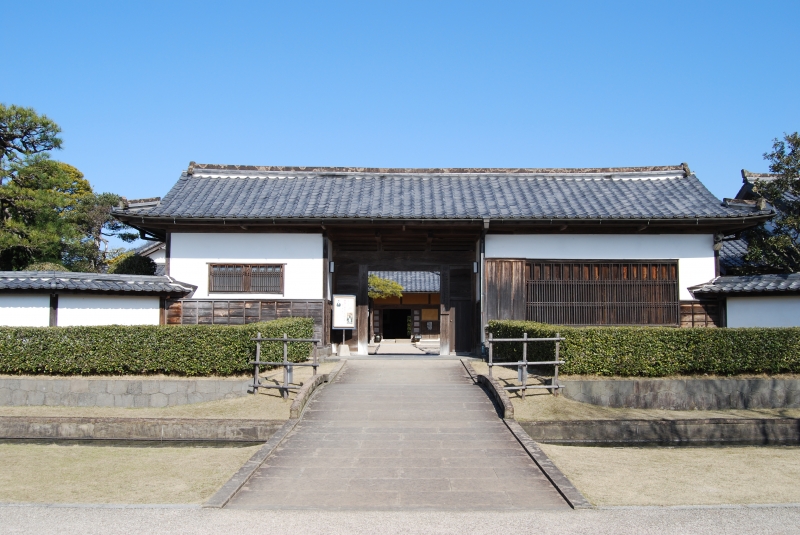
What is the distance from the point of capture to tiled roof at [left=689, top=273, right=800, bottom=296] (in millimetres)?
15406

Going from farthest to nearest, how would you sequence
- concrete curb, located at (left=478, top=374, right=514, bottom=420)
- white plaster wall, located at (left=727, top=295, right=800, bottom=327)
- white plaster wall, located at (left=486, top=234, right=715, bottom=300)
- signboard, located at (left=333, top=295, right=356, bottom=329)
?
signboard, located at (left=333, top=295, right=356, bottom=329) < white plaster wall, located at (left=486, top=234, right=715, bottom=300) < white plaster wall, located at (left=727, top=295, right=800, bottom=327) < concrete curb, located at (left=478, top=374, right=514, bottom=420)

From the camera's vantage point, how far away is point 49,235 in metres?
21.8

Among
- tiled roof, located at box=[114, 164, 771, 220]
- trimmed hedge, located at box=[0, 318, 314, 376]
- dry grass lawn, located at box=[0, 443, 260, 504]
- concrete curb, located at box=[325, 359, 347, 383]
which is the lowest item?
dry grass lawn, located at box=[0, 443, 260, 504]

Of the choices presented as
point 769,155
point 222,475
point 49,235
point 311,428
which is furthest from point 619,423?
point 49,235

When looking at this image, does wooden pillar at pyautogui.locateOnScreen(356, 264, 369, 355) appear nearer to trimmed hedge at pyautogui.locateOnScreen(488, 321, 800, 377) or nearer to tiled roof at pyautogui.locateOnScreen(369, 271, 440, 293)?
trimmed hedge at pyautogui.locateOnScreen(488, 321, 800, 377)

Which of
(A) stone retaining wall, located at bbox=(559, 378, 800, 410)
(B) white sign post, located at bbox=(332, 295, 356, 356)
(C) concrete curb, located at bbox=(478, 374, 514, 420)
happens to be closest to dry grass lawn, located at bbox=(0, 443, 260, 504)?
(C) concrete curb, located at bbox=(478, 374, 514, 420)

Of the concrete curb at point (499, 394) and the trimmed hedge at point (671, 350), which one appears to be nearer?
the concrete curb at point (499, 394)

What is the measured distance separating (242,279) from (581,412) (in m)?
9.81

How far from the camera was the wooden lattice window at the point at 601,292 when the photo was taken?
57.0ft

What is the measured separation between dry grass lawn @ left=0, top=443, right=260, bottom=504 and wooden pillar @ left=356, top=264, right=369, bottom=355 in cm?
910

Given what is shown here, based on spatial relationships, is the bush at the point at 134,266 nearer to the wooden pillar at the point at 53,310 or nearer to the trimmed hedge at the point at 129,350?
Answer: the wooden pillar at the point at 53,310

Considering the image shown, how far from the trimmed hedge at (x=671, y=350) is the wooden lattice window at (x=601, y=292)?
4344mm

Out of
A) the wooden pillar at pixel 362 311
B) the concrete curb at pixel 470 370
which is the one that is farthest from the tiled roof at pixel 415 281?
the concrete curb at pixel 470 370

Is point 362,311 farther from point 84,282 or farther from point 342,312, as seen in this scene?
point 84,282
